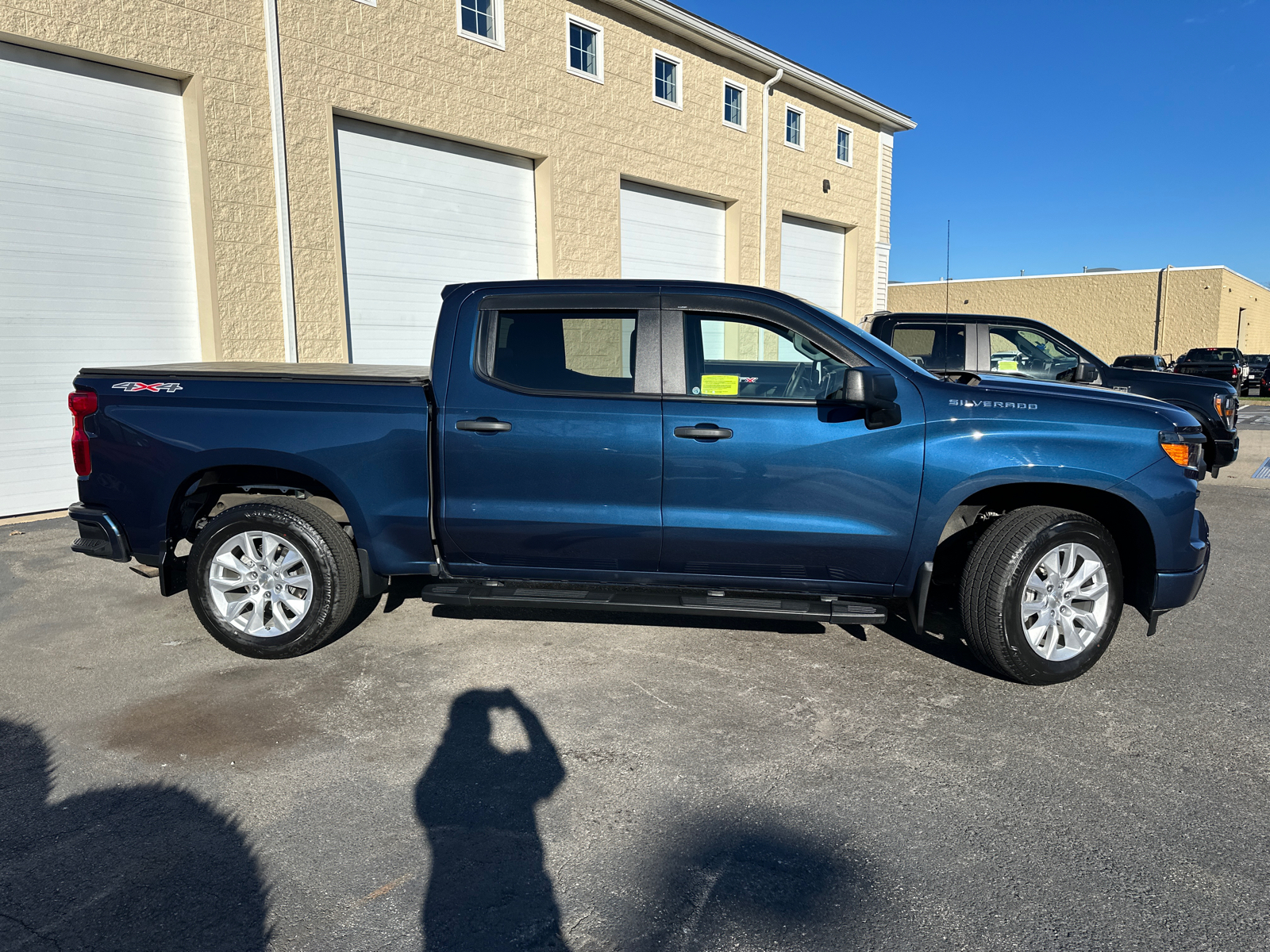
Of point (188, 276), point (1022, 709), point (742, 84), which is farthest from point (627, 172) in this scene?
point (1022, 709)

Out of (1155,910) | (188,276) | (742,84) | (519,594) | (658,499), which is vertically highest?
(742,84)

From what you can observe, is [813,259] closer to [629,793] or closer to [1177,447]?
[1177,447]

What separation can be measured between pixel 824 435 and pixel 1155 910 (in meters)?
2.20

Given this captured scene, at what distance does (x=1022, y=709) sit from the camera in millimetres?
3814

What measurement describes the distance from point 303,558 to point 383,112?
8118 millimetres

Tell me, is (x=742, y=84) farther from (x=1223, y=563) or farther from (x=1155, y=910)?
(x=1155, y=910)

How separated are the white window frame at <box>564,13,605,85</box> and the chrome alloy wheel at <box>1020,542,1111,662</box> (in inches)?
455

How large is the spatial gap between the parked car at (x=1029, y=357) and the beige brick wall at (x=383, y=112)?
229 inches

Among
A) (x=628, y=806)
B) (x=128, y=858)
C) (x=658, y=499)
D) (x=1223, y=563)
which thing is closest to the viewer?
(x=128, y=858)

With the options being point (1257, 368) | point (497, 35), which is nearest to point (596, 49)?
point (497, 35)

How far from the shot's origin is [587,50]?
13406 mm

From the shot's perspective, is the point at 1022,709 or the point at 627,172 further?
the point at 627,172

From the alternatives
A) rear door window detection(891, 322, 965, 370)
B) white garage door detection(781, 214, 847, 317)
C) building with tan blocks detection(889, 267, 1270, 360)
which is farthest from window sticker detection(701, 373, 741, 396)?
building with tan blocks detection(889, 267, 1270, 360)

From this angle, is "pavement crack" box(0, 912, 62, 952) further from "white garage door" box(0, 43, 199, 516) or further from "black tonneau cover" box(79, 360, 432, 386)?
"white garage door" box(0, 43, 199, 516)
